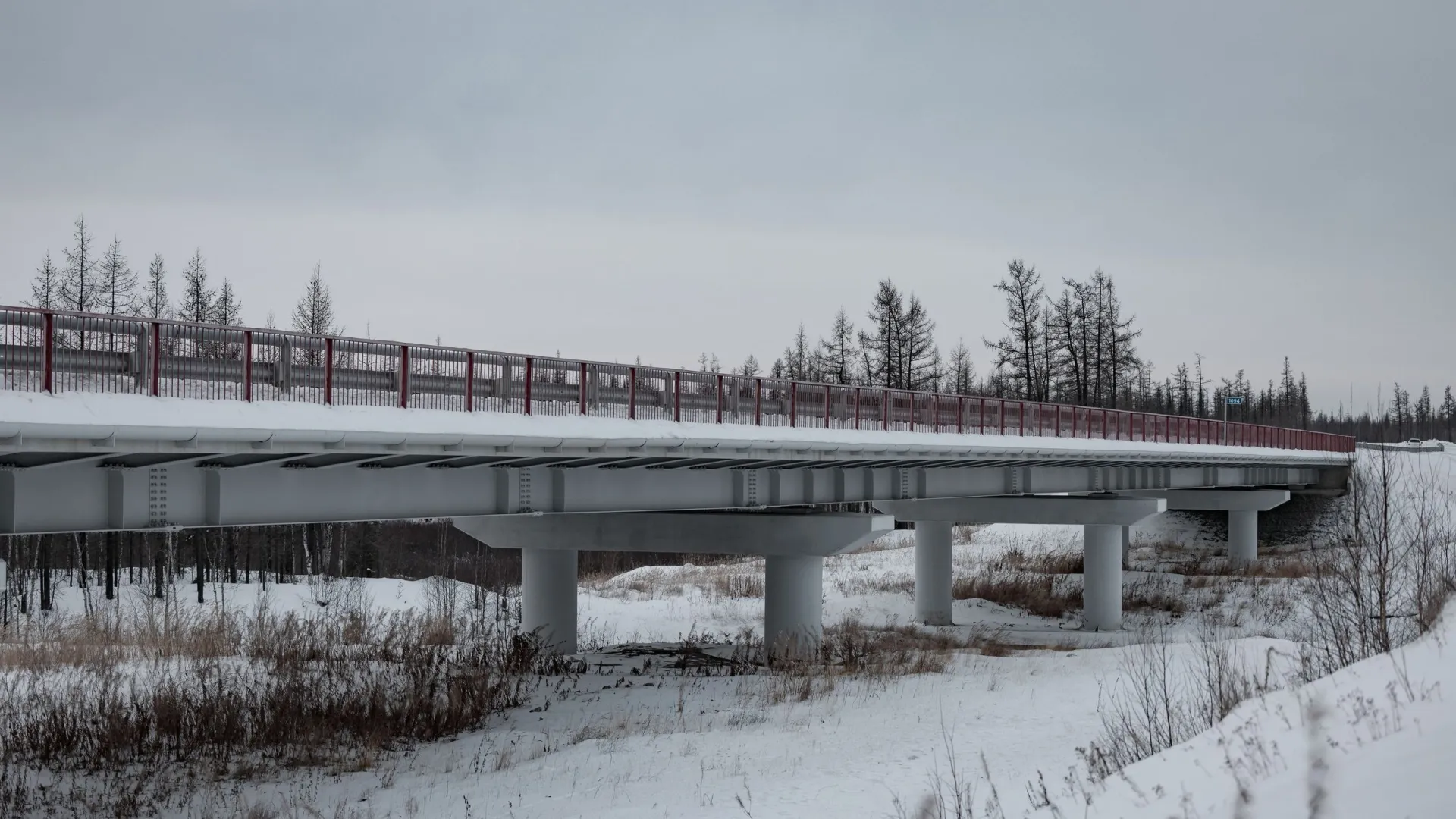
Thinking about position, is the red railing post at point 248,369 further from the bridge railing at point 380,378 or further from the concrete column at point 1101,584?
the concrete column at point 1101,584

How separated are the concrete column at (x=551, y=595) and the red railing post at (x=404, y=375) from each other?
11.4m

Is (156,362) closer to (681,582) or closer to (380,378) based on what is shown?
(380,378)

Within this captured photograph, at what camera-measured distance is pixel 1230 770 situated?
25.1ft

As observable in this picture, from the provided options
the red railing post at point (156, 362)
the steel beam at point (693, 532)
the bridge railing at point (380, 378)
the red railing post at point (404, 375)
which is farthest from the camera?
the steel beam at point (693, 532)

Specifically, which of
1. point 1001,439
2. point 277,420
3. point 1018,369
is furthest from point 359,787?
point 1018,369

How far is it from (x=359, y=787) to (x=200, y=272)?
42922 mm

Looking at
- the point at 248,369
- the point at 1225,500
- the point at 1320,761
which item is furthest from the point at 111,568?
the point at 1225,500

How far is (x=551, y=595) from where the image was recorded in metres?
26.1

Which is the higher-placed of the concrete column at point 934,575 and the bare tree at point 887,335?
the bare tree at point 887,335

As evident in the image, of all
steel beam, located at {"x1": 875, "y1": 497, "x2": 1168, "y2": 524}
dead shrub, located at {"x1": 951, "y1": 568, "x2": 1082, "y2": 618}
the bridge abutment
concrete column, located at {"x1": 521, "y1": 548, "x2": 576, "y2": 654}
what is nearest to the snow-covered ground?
concrete column, located at {"x1": 521, "y1": 548, "x2": 576, "y2": 654}

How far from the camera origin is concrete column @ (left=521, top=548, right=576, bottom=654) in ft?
85.5

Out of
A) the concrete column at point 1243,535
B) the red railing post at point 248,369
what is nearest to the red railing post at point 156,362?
the red railing post at point 248,369

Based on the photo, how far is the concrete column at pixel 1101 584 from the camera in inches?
1351

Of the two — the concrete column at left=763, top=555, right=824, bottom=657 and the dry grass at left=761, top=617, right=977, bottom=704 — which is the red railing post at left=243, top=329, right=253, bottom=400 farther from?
the concrete column at left=763, top=555, right=824, bottom=657
